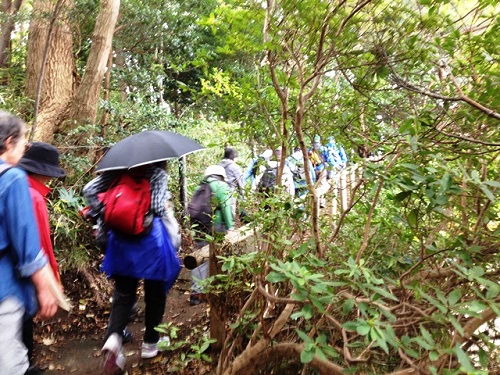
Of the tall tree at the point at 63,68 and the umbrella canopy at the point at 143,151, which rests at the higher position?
the tall tree at the point at 63,68

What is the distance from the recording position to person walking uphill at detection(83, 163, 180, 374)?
2721mm

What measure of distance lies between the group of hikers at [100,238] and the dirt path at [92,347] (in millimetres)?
109

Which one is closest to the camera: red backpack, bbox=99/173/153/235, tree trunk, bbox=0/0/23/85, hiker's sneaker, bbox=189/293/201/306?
red backpack, bbox=99/173/153/235

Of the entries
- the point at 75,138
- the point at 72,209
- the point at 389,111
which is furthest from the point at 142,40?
the point at 389,111

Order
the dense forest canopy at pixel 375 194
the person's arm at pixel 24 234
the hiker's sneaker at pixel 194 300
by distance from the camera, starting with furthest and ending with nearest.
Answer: the hiker's sneaker at pixel 194 300, the person's arm at pixel 24 234, the dense forest canopy at pixel 375 194

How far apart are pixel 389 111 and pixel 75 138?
14.6 ft

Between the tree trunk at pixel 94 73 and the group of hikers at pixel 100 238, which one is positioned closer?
the group of hikers at pixel 100 238

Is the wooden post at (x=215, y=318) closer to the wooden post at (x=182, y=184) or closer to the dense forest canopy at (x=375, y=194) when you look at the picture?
the dense forest canopy at (x=375, y=194)

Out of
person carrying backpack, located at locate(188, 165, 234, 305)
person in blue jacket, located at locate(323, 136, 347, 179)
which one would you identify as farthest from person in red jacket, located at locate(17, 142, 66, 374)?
person in blue jacket, located at locate(323, 136, 347, 179)

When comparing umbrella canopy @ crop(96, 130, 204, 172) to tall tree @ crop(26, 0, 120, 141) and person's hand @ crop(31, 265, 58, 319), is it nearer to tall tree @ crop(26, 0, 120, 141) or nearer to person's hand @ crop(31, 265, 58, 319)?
person's hand @ crop(31, 265, 58, 319)

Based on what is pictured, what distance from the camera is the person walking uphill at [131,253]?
2721mm

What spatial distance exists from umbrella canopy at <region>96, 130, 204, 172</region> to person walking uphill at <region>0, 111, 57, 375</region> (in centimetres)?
80

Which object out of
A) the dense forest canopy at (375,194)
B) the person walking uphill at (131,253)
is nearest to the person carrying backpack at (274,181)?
the dense forest canopy at (375,194)

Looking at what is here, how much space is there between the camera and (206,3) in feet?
24.8
